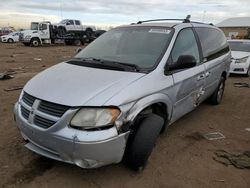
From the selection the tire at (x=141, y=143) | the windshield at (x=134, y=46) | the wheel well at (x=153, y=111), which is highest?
the windshield at (x=134, y=46)

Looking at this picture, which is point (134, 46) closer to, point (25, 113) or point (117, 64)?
point (117, 64)

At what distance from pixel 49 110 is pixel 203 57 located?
307 centimetres

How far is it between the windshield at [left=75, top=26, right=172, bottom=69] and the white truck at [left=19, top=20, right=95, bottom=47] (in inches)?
1013

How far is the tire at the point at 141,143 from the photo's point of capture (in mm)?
3270

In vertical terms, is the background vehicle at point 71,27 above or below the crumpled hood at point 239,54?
below

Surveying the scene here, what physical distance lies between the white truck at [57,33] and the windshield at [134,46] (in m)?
25.7

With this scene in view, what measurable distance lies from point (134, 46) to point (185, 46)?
85 cm

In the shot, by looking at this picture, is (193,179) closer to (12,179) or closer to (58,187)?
(58,187)

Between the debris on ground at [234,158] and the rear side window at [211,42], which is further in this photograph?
the rear side window at [211,42]

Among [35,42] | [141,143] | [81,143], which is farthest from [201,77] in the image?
[35,42]

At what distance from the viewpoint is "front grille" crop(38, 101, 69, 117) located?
3.00 meters

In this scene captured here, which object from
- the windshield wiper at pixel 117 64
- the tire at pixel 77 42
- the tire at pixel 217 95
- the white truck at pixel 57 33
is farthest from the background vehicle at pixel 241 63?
the tire at pixel 77 42

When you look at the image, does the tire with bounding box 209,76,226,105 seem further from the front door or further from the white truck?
the white truck

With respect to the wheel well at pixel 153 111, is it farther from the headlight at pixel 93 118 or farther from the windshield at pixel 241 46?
the windshield at pixel 241 46
